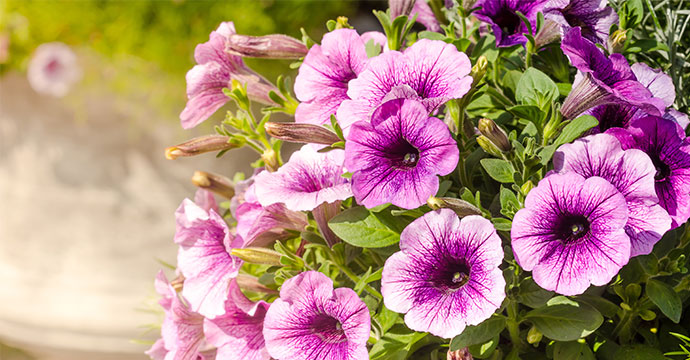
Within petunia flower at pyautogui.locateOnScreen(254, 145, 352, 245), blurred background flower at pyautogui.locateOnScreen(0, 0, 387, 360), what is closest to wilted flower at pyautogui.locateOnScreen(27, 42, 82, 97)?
blurred background flower at pyautogui.locateOnScreen(0, 0, 387, 360)

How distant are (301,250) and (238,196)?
51mm

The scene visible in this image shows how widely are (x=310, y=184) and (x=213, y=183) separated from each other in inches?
4.4

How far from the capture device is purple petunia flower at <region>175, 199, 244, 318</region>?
337 mm

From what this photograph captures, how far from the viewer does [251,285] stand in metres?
0.37

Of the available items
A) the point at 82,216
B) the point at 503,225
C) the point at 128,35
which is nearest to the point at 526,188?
the point at 503,225

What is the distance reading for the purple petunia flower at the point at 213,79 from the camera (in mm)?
390

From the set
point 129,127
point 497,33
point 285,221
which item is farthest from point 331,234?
A: point 129,127

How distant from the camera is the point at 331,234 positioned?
0.34 metres

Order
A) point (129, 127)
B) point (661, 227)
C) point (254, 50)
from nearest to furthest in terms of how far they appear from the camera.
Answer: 1. point (661, 227)
2. point (254, 50)
3. point (129, 127)

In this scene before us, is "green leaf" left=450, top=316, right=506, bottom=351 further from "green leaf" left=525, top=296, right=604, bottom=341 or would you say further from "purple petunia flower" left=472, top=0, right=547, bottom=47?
"purple petunia flower" left=472, top=0, right=547, bottom=47

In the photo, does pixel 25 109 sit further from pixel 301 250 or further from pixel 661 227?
pixel 661 227

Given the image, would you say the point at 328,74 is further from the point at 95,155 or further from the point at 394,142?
the point at 95,155

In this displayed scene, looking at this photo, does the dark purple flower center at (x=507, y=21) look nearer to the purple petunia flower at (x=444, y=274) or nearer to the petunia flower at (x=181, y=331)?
the purple petunia flower at (x=444, y=274)

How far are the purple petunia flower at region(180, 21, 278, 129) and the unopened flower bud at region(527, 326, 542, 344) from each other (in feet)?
0.66
